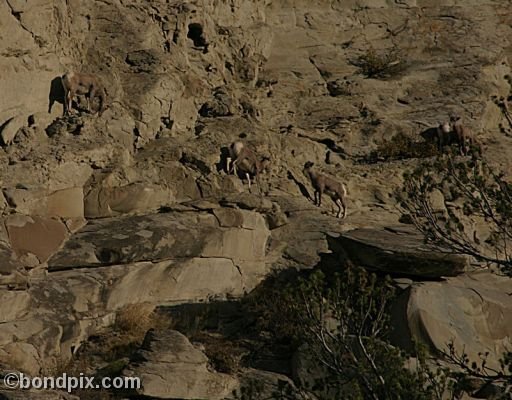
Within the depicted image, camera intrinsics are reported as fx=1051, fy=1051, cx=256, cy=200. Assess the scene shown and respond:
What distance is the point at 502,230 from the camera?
37.6 ft

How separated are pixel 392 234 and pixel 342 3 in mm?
11699

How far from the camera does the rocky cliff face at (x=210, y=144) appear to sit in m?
16.2

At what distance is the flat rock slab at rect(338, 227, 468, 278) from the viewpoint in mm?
16297

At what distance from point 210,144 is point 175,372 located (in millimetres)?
7471

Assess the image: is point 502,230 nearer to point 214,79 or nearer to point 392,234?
point 392,234

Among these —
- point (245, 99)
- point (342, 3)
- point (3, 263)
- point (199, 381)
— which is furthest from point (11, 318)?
point (342, 3)

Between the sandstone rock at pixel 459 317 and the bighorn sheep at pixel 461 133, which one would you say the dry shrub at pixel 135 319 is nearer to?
the sandstone rock at pixel 459 317

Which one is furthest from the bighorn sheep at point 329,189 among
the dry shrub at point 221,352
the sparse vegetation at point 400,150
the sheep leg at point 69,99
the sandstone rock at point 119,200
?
the dry shrub at point 221,352

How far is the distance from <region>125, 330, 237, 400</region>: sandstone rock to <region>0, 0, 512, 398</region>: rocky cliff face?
5 cm

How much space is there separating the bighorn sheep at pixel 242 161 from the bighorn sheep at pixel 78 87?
8.55 ft

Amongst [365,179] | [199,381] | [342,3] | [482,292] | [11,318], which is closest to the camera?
[199,381]

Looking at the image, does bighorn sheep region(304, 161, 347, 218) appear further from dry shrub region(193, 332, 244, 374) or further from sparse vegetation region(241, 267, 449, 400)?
sparse vegetation region(241, 267, 449, 400)

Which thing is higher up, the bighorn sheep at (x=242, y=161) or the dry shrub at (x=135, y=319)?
the bighorn sheep at (x=242, y=161)

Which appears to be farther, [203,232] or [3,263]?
[203,232]
